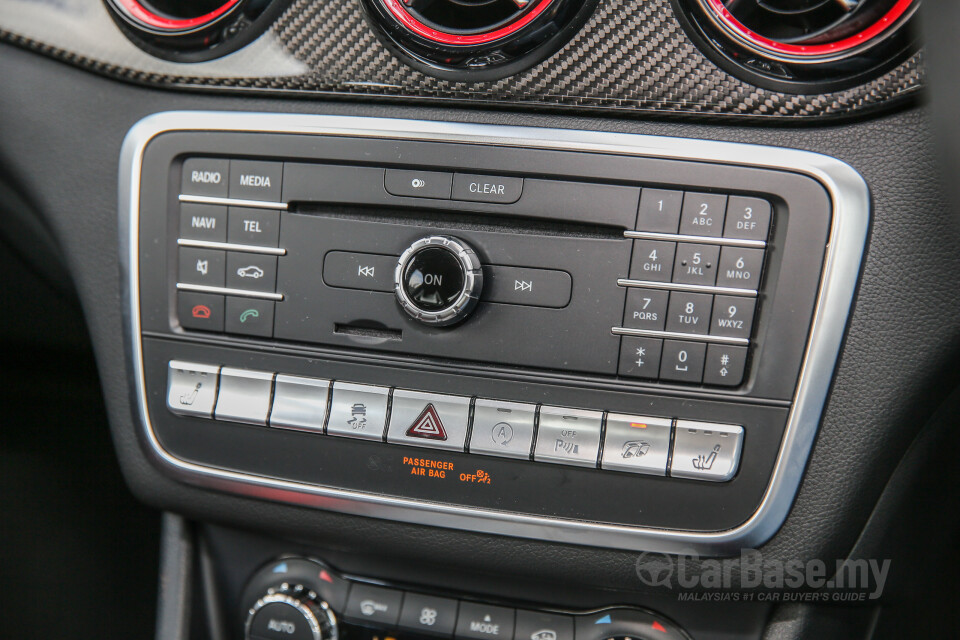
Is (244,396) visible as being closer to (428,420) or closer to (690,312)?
(428,420)

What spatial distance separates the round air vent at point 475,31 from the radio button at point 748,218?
0.22 metres

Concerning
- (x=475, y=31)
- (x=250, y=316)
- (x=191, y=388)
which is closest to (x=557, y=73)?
(x=475, y=31)

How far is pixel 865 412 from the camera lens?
2.26ft

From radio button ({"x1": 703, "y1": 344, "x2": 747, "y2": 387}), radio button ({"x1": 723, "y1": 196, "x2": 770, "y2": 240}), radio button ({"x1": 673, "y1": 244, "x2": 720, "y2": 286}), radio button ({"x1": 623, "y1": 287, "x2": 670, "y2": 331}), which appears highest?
radio button ({"x1": 723, "y1": 196, "x2": 770, "y2": 240})

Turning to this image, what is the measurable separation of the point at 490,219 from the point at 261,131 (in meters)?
0.26

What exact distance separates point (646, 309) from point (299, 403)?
1.23ft

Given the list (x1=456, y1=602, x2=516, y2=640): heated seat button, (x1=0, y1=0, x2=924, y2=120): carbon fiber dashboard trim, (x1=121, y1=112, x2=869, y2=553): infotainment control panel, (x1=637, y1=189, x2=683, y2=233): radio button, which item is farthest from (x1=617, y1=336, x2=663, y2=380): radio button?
(x1=456, y1=602, x2=516, y2=640): heated seat button

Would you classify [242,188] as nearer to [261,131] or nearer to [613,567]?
[261,131]

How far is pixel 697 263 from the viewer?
0.67 m

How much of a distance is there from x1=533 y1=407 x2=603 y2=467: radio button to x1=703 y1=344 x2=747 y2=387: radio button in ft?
0.37

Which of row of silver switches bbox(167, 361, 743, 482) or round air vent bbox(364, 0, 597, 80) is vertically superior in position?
round air vent bbox(364, 0, 597, 80)

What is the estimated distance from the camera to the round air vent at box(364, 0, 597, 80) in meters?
0.65

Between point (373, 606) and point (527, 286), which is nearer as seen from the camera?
point (527, 286)

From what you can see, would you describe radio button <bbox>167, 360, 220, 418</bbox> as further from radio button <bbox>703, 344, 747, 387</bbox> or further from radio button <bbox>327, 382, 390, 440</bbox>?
radio button <bbox>703, 344, 747, 387</bbox>
